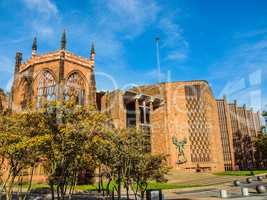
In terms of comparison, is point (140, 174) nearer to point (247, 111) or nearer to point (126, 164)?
point (126, 164)

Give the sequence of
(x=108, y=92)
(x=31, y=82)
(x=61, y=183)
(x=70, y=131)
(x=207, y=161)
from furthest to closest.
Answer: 1. (x=207, y=161)
2. (x=108, y=92)
3. (x=31, y=82)
4. (x=61, y=183)
5. (x=70, y=131)

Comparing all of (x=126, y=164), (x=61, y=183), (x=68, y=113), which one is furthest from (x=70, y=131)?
(x=126, y=164)

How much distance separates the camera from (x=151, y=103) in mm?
58219

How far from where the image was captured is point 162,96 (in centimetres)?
6050

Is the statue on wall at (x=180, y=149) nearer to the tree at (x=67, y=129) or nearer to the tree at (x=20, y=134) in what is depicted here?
the tree at (x=67, y=129)

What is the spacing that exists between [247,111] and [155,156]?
101 m

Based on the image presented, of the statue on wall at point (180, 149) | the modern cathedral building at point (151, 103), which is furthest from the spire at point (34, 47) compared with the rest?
the statue on wall at point (180, 149)

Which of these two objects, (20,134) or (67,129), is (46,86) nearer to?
(20,134)

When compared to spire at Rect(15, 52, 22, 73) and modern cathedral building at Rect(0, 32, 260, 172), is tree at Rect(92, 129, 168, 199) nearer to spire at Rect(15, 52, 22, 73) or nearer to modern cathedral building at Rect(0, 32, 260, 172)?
modern cathedral building at Rect(0, 32, 260, 172)

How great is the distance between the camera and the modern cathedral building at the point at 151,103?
42.5 m

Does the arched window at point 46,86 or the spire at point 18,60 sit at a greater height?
the spire at point 18,60

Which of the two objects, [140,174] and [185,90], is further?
[185,90]

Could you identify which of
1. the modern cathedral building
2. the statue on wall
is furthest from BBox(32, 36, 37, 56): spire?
the statue on wall

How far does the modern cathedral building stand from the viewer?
42500mm
